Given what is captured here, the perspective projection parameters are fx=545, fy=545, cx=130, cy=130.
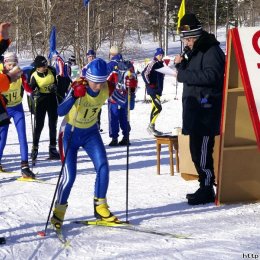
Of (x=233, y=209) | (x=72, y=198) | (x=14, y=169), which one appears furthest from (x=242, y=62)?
(x=14, y=169)

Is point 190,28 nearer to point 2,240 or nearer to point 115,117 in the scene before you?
point 2,240

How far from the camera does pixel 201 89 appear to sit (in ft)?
21.0

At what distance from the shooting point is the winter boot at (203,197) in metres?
6.67

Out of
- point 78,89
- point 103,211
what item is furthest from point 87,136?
point 103,211

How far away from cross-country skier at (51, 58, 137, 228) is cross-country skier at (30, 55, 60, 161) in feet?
13.4

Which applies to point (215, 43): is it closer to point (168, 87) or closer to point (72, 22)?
point (168, 87)

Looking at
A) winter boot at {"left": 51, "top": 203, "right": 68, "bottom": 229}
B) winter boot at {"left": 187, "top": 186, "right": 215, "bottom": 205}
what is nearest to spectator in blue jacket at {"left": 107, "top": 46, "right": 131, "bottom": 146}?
winter boot at {"left": 187, "top": 186, "right": 215, "bottom": 205}

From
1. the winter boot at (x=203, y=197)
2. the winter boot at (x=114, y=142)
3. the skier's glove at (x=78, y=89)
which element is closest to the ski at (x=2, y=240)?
the skier's glove at (x=78, y=89)

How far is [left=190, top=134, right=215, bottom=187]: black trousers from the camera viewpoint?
21.4 ft

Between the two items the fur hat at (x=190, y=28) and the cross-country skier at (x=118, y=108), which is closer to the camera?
the fur hat at (x=190, y=28)

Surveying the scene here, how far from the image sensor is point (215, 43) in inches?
251

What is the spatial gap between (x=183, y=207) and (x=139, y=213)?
0.61 metres

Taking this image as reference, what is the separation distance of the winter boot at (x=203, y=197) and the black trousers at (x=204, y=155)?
73mm

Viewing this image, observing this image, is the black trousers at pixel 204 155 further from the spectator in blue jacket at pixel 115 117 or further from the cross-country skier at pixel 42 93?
the spectator in blue jacket at pixel 115 117
